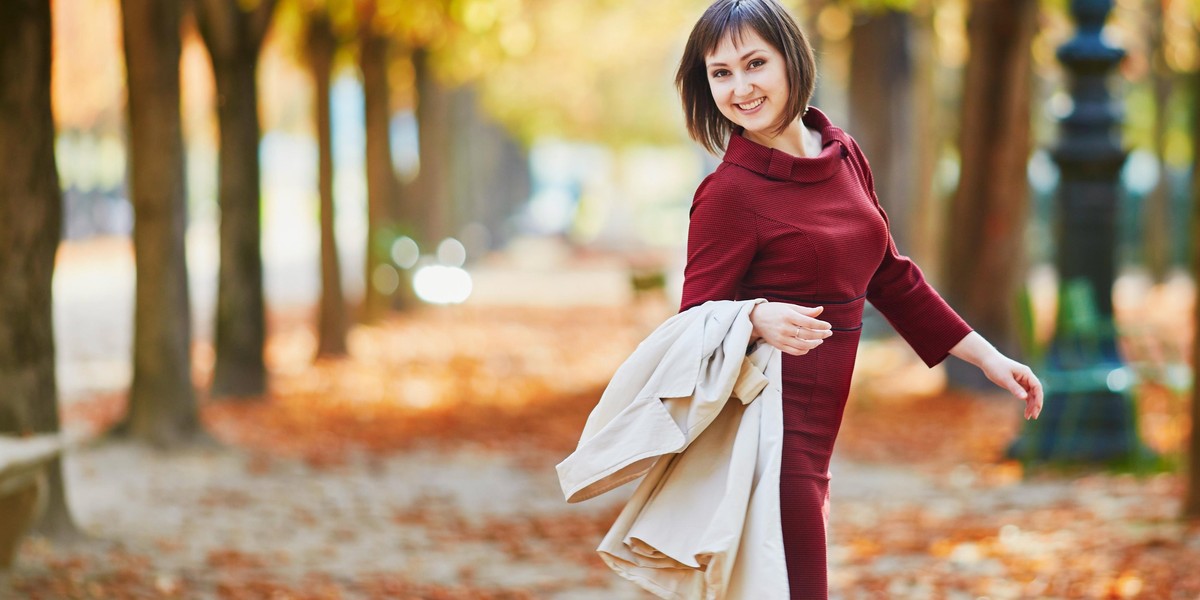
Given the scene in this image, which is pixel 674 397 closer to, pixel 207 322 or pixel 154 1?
pixel 154 1

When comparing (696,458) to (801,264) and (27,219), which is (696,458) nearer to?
(801,264)

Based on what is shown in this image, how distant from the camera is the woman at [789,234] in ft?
9.59

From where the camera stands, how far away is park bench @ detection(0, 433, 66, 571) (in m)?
5.84

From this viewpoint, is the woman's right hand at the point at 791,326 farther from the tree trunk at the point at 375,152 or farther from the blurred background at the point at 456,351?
the tree trunk at the point at 375,152

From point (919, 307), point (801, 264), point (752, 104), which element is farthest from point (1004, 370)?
point (752, 104)

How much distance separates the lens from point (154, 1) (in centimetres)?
938

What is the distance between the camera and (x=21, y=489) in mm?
5980

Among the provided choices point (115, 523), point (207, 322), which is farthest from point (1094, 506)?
point (207, 322)

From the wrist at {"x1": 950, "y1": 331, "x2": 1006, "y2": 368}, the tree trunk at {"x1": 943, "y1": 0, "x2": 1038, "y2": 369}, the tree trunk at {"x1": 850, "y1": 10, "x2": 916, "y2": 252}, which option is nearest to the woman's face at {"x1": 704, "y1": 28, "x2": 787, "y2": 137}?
the wrist at {"x1": 950, "y1": 331, "x2": 1006, "y2": 368}

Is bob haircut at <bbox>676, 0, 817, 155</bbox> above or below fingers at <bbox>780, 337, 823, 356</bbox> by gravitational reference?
above

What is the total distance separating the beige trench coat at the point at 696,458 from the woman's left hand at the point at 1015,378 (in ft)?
2.00

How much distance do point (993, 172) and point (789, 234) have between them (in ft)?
35.3

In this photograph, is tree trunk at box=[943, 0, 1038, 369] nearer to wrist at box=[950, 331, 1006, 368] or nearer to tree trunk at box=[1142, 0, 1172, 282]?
wrist at box=[950, 331, 1006, 368]

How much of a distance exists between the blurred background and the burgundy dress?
3644 mm
